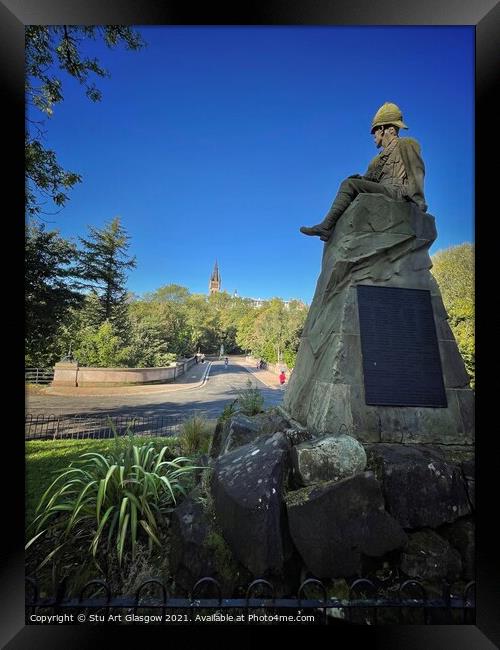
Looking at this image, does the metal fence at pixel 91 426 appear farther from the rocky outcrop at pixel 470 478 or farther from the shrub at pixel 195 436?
the rocky outcrop at pixel 470 478

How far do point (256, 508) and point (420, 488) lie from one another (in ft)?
4.15

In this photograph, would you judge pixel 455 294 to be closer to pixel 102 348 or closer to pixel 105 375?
pixel 105 375

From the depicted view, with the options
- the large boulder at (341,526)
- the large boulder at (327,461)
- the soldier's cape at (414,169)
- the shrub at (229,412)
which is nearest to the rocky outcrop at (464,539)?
the large boulder at (341,526)

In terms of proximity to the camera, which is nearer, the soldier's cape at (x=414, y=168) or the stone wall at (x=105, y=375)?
the soldier's cape at (x=414, y=168)

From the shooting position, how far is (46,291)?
4.34 m

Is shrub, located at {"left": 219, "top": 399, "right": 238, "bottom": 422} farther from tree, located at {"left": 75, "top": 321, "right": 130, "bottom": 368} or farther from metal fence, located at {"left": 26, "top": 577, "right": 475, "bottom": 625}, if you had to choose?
tree, located at {"left": 75, "top": 321, "right": 130, "bottom": 368}

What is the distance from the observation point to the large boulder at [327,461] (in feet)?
6.21

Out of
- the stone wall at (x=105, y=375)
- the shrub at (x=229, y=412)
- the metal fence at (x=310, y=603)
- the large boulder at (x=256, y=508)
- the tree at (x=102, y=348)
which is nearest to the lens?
the metal fence at (x=310, y=603)

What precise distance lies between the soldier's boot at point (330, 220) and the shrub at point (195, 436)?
3.47 metres

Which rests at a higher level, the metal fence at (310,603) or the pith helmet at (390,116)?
the pith helmet at (390,116)

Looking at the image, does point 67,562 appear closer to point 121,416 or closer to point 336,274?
point 336,274

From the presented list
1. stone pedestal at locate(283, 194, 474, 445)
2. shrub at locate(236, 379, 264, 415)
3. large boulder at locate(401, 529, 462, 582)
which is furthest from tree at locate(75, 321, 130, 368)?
large boulder at locate(401, 529, 462, 582)

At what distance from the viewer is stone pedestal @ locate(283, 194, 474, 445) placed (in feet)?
8.20
